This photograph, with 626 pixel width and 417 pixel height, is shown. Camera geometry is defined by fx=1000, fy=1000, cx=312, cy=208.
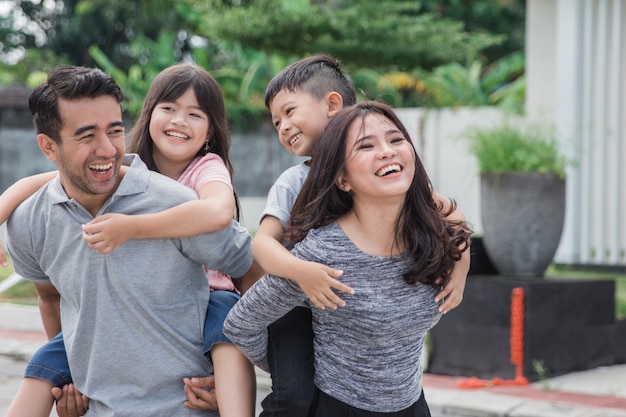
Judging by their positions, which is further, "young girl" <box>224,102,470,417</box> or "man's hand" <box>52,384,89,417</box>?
"man's hand" <box>52,384,89,417</box>

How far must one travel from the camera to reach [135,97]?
52.2ft

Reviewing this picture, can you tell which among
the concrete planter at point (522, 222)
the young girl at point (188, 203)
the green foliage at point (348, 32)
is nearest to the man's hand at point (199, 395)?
the young girl at point (188, 203)

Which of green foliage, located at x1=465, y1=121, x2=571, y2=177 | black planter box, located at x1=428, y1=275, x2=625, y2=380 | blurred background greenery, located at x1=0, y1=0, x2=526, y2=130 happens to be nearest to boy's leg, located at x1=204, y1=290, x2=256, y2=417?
black planter box, located at x1=428, y1=275, x2=625, y2=380

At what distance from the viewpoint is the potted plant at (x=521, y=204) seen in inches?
266

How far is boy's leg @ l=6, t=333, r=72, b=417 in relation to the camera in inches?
102

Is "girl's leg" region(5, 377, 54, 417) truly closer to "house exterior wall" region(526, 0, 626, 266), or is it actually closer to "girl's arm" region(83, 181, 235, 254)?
"girl's arm" region(83, 181, 235, 254)

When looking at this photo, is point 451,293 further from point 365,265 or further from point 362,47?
point 362,47

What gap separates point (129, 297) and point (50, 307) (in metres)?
0.46

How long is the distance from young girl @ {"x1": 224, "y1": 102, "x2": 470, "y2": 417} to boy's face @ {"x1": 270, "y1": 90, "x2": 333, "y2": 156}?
42 centimetres

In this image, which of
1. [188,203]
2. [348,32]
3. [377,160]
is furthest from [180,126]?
[348,32]

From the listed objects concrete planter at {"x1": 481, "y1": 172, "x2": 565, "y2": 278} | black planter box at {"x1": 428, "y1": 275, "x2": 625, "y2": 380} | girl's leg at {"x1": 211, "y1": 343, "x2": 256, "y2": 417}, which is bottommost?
black planter box at {"x1": 428, "y1": 275, "x2": 625, "y2": 380}

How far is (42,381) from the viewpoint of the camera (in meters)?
2.61

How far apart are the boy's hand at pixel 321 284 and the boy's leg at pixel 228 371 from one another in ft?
1.04

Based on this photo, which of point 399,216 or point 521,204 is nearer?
point 399,216
